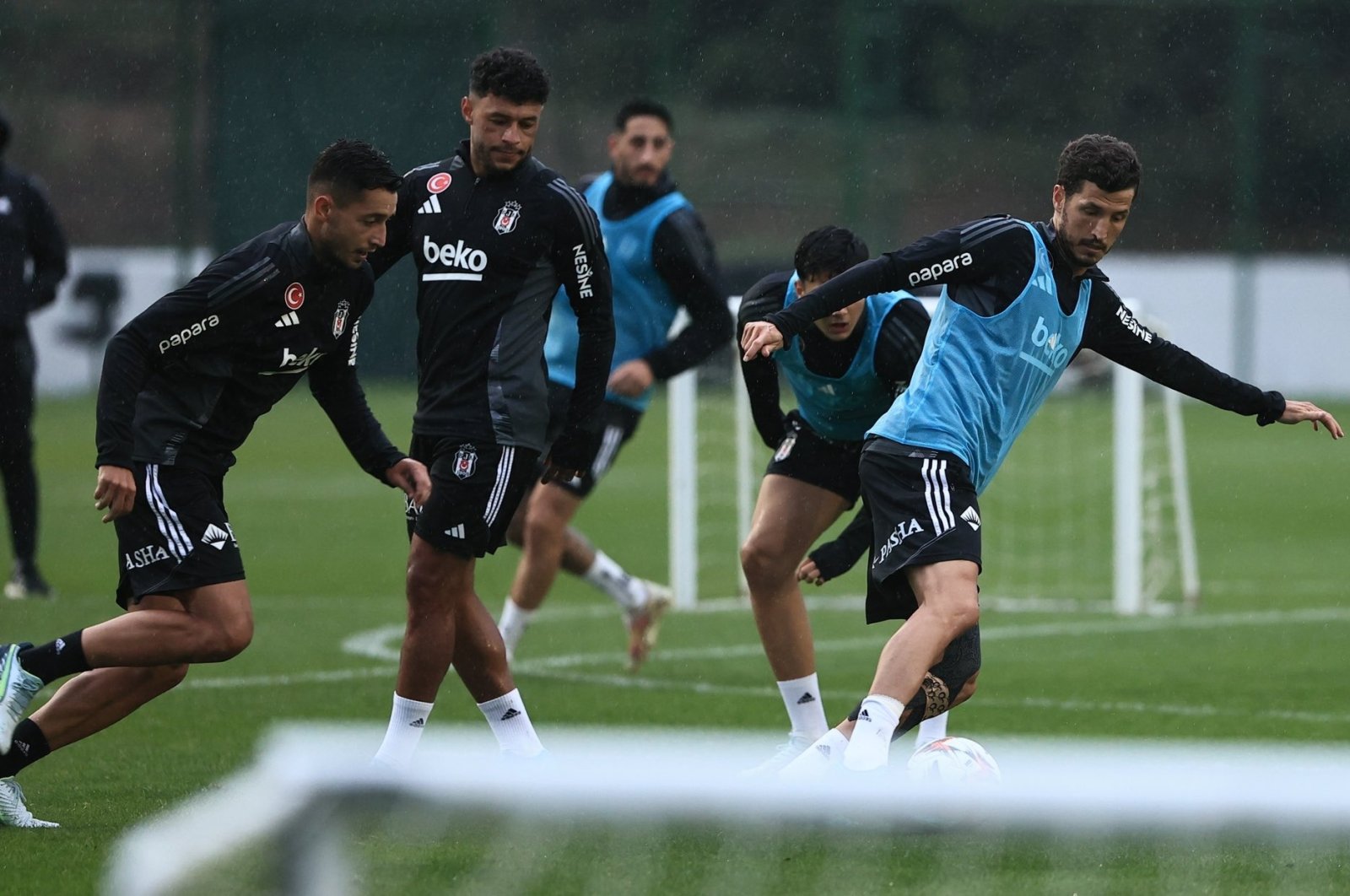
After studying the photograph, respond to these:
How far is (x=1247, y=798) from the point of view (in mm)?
2316

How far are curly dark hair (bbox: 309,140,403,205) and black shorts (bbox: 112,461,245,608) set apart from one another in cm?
82

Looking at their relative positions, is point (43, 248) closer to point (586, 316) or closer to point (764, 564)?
point (586, 316)

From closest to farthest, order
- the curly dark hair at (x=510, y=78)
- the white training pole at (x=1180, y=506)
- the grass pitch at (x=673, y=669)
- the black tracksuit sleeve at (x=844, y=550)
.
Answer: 1. the grass pitch at (x=673, y=669)
2. the curly dark hair at (x=510, y=78)
3. the black tracksuit sleeve at (x=844, y=550)
4. the white training pole at (x=1180, y=506)

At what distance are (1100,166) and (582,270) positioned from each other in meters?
1.53

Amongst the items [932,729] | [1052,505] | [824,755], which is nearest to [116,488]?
[824,755]

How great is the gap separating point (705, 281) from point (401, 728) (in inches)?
111

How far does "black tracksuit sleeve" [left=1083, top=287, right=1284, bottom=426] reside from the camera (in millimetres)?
5324

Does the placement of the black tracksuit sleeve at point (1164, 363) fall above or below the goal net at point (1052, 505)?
above


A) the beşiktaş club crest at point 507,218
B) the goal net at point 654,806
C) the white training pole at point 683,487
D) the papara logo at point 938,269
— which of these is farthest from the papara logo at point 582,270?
the white training pole at point 683,487

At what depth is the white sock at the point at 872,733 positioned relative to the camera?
4.61 metres

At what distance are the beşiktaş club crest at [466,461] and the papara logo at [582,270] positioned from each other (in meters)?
0.58

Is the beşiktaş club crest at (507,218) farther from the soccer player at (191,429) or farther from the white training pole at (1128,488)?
the white training pole at (1128,488)

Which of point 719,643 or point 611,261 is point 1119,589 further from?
point 611,261

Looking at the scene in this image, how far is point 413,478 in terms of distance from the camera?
206 inches
